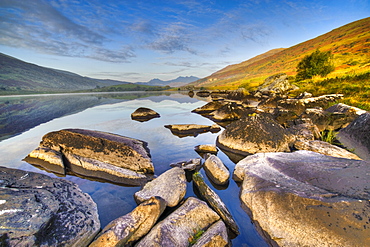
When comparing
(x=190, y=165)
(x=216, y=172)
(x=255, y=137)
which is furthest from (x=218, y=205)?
(x=255, y=137)

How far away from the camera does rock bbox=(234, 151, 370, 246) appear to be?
9.67 feet

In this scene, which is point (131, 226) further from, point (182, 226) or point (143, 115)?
point (143, 115)

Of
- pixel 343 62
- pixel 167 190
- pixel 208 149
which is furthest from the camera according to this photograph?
pixel 343 62

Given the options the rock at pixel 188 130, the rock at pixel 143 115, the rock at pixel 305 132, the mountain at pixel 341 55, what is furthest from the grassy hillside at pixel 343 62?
the rock at pixel 143 115

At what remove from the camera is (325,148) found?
677 centimetres

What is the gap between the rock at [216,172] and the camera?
5684mm

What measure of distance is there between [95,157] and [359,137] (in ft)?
38.1

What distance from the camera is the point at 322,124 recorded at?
10.9 meters

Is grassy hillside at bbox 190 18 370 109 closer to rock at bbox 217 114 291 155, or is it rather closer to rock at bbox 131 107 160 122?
rock at bbox 217 114 291 155

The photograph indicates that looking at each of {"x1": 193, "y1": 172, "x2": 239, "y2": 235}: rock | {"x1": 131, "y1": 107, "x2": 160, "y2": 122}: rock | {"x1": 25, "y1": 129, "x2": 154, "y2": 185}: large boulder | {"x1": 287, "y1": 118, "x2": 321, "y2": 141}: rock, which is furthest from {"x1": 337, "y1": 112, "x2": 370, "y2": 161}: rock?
{"x1": 131, "y1": 107, "x2": 160, "y2": 122}: rock

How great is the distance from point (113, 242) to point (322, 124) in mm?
13596

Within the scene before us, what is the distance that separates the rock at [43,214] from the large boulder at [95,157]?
169cm

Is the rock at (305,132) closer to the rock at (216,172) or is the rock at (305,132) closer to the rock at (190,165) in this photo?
the rock at (216,172)

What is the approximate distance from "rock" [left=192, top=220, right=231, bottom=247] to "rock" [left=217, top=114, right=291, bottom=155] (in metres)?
5.48
